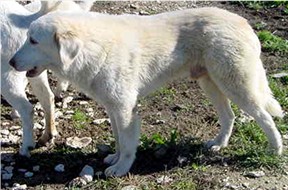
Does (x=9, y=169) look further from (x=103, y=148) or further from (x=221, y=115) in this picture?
(x=221, y=115)

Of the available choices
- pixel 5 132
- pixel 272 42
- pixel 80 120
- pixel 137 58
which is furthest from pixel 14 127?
pixel 272 42

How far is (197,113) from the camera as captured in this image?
6.72 meters

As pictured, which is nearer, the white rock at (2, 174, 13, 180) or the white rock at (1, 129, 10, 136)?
the white rock at (2, 174, 13, 180)

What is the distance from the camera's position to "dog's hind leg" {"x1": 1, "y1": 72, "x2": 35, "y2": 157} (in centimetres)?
580

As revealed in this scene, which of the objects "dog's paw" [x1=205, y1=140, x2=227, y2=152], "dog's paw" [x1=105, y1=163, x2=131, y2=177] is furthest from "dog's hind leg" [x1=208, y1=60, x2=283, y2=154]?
"dog's paw" [x1=105, y1=163, x2=131, y2=177]

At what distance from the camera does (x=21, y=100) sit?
5.90m

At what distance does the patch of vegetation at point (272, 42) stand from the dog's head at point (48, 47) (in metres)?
3.55

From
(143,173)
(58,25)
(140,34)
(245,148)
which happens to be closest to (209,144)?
(245,148)

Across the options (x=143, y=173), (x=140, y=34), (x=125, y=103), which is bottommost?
(x=143, y=173)

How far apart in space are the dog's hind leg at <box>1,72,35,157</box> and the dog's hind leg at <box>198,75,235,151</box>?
4.97ft

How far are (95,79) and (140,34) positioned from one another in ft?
1.72

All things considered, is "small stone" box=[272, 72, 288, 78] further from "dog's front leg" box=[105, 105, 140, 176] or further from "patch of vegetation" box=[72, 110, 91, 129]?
"dog's front leg" box=[105, 105, 140, 176]

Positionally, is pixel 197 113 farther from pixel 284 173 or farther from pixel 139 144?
pixel 284 173

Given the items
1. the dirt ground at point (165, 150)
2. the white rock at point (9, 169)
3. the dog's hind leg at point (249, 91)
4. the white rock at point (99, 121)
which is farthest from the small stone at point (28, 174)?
the dog's hind leg at point (249, 91)
